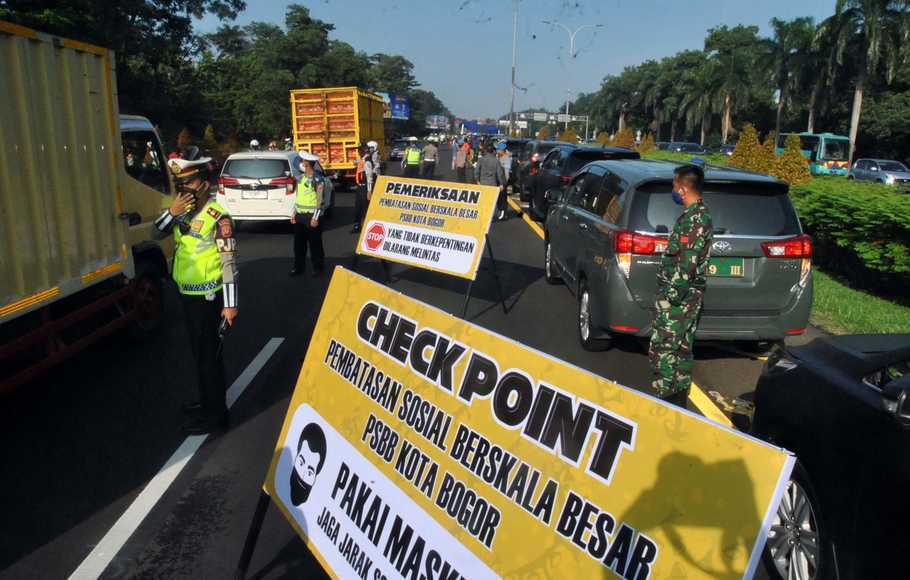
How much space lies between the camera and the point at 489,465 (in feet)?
7.21

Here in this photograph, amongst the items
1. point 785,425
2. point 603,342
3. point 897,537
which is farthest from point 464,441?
point 603,342

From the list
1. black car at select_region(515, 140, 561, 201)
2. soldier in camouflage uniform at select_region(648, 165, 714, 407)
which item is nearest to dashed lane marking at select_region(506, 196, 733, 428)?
soldier in camouflage uniform at select_region(648, 165, 714, 407)

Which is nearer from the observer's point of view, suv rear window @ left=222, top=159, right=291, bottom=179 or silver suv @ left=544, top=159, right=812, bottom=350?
silver suv @ left=544, top=159, right=812, bottom=350

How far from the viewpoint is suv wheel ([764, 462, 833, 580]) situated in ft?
9.80

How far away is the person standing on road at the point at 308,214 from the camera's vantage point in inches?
410

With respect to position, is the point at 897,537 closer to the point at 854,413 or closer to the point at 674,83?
the point at 854,413

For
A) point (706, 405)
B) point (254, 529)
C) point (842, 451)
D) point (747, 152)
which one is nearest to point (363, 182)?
point (706, 405)

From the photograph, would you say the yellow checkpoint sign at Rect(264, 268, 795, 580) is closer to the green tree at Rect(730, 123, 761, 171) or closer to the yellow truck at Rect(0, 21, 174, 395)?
the yellow truck at Rect(0, 21, 174, 395)

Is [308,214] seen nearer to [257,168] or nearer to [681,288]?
[257,168]

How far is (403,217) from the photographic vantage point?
8.56m

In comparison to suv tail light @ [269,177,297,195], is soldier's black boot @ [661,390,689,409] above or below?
below

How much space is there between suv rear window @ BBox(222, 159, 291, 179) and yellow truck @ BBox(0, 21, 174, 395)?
313 inches

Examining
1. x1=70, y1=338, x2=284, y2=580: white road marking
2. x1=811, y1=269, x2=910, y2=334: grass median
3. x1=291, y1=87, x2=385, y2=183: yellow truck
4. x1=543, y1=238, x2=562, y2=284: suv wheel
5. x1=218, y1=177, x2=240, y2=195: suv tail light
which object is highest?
x1=291, y1=87, x2=385, y2=183: yellow truck

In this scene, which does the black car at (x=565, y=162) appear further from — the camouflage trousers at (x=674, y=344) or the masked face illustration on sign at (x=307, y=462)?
the masked face illustration on sign at (x=307, y=462)
